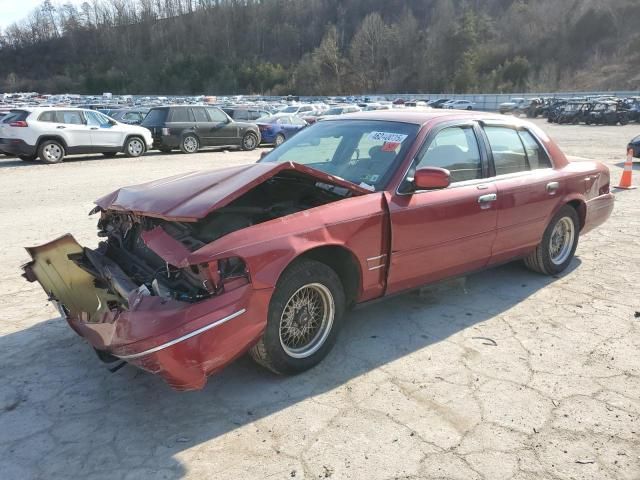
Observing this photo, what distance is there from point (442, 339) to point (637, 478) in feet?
5.37

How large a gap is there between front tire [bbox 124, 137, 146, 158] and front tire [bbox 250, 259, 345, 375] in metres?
15.0

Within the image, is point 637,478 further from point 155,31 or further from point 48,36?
point 48,36

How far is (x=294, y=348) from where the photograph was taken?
137 inches

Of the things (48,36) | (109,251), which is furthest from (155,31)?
(109,251)

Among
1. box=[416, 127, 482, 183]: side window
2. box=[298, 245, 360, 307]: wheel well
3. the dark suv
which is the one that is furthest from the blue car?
box=[298, 245, 360, 307]: wheel well

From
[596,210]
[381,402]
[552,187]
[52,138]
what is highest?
[52,138]

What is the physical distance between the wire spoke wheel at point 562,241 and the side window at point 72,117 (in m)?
14.6

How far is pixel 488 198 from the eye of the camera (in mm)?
4379

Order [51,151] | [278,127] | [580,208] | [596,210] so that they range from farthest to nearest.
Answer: [278,127] < [51,151] < [596,210] < [580,208]

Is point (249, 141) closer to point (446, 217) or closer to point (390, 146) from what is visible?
point (390, 146)

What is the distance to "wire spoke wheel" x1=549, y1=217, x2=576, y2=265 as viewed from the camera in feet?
17.8

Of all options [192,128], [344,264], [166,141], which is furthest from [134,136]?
[344,264]

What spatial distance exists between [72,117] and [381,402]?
15.4 m

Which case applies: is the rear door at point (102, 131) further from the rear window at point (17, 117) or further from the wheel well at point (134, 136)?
the rear window at point (17, 117)
